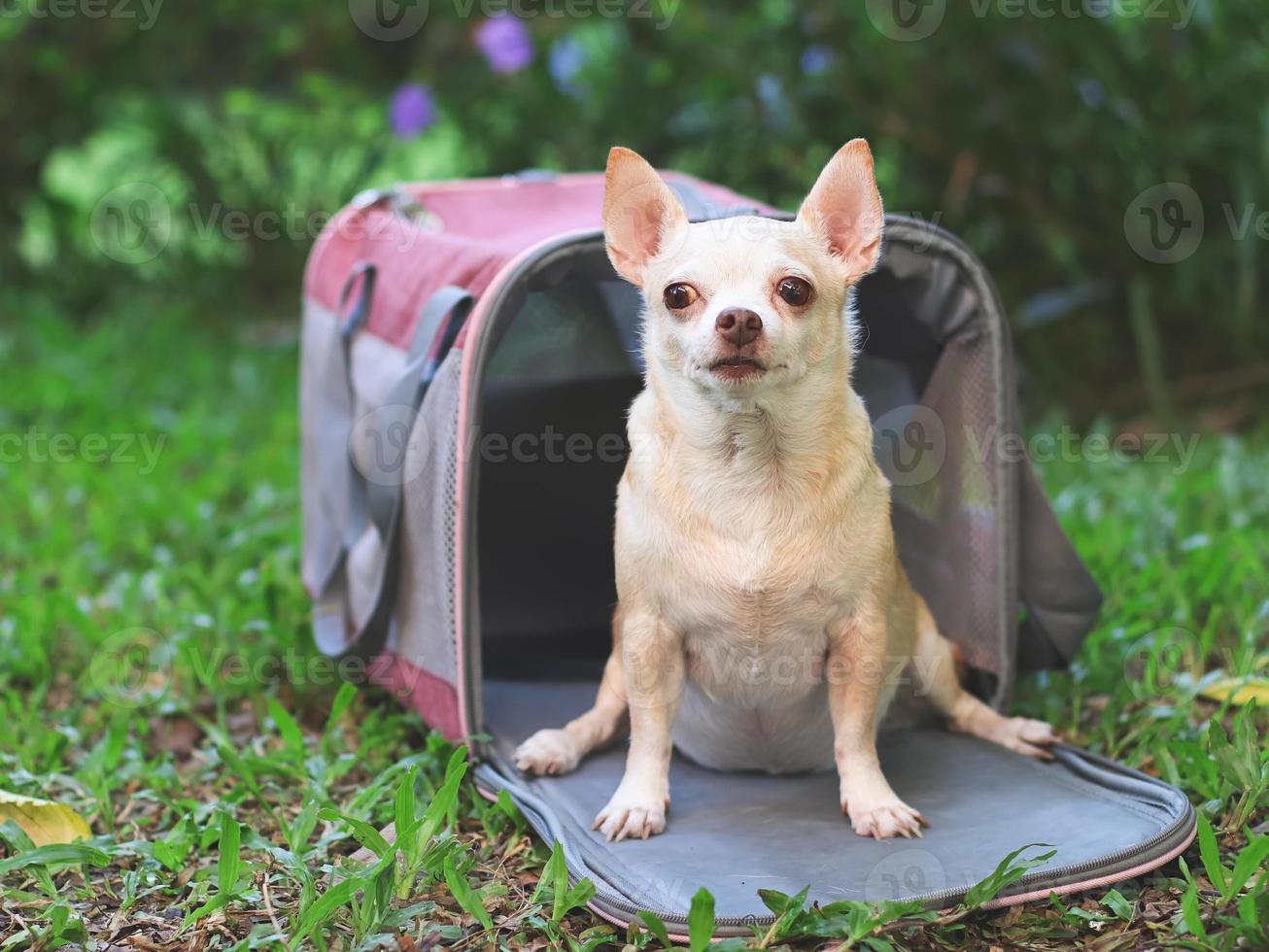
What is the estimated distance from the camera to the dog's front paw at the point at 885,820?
2244mm

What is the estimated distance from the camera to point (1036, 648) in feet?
9.58

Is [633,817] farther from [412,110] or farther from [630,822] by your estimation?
[412,110]

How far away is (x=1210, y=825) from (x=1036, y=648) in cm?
74

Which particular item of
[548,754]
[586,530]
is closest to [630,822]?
[548,754]

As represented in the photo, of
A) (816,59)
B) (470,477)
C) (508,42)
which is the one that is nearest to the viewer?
(470,477)

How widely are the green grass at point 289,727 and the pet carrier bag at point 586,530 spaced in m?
0.10

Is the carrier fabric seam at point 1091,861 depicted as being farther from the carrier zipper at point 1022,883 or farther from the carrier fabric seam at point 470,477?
the carrier fabric seam at point 470,477

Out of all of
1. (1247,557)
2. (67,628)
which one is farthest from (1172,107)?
(67,628)

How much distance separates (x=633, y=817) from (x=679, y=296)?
853mm

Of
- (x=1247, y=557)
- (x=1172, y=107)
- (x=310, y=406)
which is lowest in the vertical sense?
(x=1247, y=557)

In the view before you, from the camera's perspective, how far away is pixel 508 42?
5.23 metres

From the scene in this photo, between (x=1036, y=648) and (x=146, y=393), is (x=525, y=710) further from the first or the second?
(x=146, y=393)

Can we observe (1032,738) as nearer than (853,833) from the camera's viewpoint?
No

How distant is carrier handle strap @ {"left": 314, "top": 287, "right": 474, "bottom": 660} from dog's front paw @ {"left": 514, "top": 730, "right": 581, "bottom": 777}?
47 centimetres
